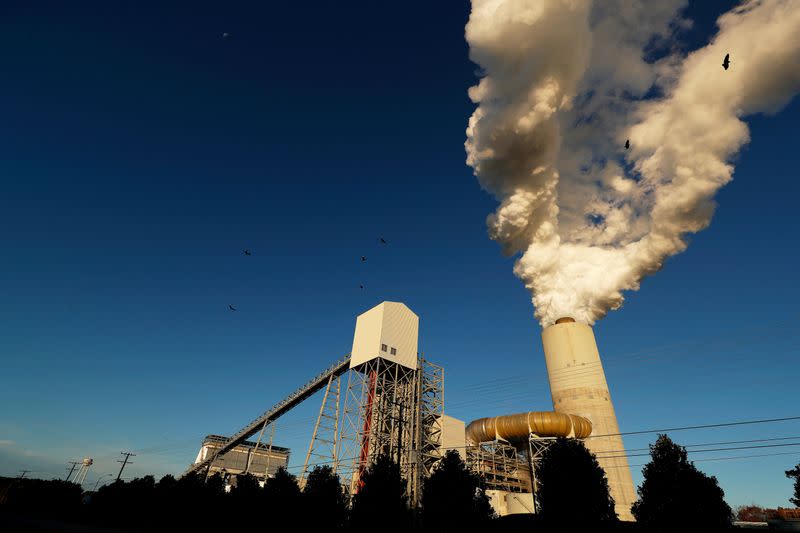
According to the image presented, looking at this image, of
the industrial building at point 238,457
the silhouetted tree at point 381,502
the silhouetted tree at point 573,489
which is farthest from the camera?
the industrial building at point 238,457

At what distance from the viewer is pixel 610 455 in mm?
42125

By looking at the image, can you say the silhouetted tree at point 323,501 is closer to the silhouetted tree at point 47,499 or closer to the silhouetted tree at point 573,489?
the silhouetted tree at point 573,489

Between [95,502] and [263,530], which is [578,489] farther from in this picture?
[95,502]

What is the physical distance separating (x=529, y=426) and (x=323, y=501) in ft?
92.1

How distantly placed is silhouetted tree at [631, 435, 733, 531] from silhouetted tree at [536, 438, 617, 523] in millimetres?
1738

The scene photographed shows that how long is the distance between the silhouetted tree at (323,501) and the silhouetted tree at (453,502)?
6.00 metres

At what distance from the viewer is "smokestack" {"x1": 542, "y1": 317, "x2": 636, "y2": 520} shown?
137ft

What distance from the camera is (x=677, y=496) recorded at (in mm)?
18672

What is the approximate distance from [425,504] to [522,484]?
108 feet

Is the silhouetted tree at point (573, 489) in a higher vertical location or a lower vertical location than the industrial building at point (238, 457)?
lower

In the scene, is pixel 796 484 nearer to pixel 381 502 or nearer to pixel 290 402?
pixel 381 502

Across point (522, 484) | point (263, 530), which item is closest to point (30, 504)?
point (263, 530)

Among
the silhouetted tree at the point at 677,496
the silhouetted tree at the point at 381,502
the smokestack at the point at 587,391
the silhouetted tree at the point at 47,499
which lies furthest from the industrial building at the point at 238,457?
the silhouetted tree at the point at 677,496

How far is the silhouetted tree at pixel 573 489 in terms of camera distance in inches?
750
